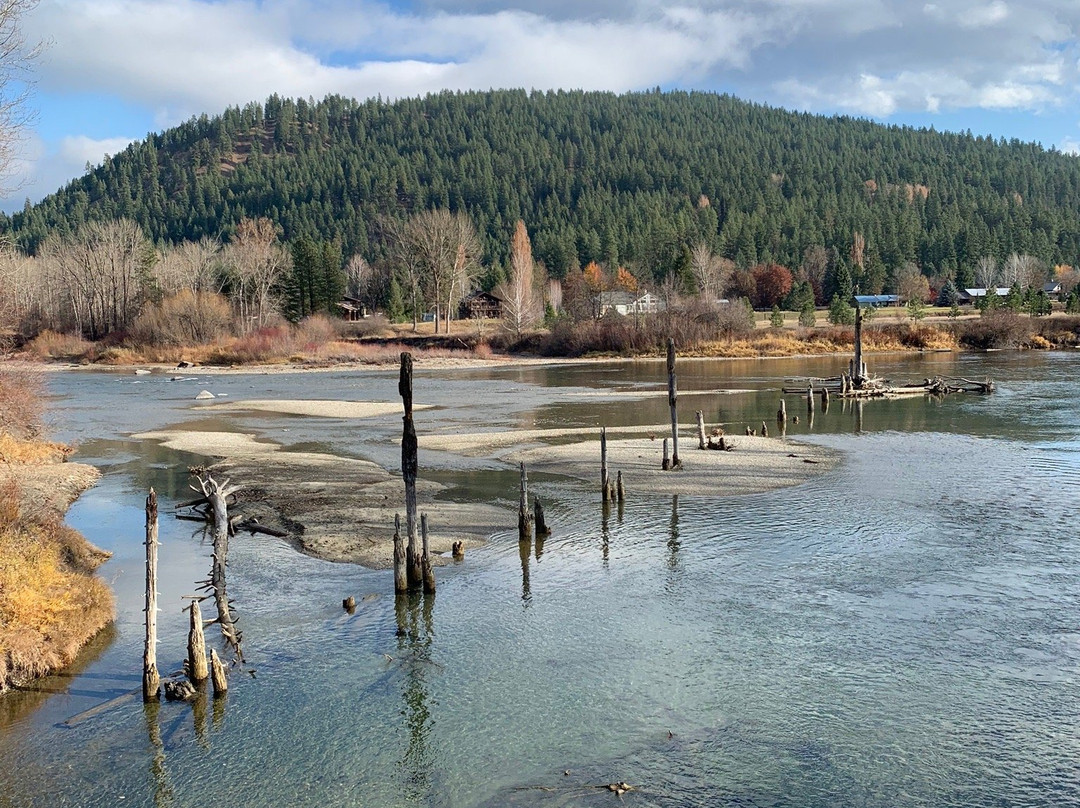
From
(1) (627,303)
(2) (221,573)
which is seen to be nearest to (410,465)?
(2) (221,573)

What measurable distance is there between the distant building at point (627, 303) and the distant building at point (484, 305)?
20243mm

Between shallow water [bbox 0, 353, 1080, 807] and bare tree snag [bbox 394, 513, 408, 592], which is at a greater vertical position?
bare tree snag [bbox 394, 513, 408, 592]

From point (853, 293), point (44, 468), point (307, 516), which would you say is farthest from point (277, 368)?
point (853, 293)

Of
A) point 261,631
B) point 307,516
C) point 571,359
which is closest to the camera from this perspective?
point 261,631

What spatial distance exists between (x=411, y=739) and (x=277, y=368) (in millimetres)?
84073

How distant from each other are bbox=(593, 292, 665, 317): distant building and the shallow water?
86.1m

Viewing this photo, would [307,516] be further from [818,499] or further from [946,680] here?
[946,680]

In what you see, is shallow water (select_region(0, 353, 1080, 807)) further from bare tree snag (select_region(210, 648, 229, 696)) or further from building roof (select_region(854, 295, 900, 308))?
building roof (select_region(854, 295, 900, 308))

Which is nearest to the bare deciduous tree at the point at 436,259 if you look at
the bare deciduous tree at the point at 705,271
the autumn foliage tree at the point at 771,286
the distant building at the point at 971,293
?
the bare deciduous tree at the point at 705,271

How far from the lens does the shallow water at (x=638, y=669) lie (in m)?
12.3

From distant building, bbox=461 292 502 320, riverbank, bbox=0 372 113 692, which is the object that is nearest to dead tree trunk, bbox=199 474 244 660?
riverbank, bbox=0 372 113 692

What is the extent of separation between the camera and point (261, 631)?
17.6 m

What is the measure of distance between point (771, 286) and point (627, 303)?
37.6 metres

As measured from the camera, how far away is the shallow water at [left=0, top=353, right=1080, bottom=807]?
1229cm
